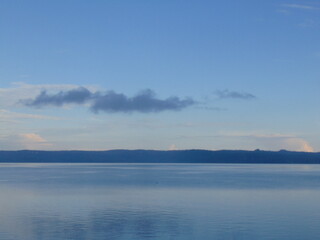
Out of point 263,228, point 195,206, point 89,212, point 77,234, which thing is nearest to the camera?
point 77,234

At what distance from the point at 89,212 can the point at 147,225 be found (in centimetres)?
515

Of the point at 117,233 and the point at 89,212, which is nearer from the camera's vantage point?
the point at 117,233

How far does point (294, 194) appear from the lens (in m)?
34.1

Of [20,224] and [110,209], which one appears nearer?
[20,224]

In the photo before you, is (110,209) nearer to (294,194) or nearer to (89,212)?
(89,212)

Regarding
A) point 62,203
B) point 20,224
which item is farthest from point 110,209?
point 20,224

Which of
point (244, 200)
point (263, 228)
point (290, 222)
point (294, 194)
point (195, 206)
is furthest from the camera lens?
point (294, 194)

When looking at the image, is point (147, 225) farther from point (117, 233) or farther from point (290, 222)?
point (290, 222)

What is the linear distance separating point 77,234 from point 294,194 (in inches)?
826

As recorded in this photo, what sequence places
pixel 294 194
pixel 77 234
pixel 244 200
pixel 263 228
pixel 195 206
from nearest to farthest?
1. pixel 77 234
2. pixel 263 228
3. pixel 195 206
4. pixel 244 200
5. pixel 294 194

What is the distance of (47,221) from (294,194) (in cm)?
1999

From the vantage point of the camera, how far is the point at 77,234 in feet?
57.5

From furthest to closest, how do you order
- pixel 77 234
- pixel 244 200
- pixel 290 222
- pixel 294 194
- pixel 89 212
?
pixel 294 194 < pixel 244 200 < pixel 89 212 < pixel 290 222 < pixel 77 234

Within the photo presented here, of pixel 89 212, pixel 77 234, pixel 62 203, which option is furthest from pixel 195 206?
pixel 77 234
